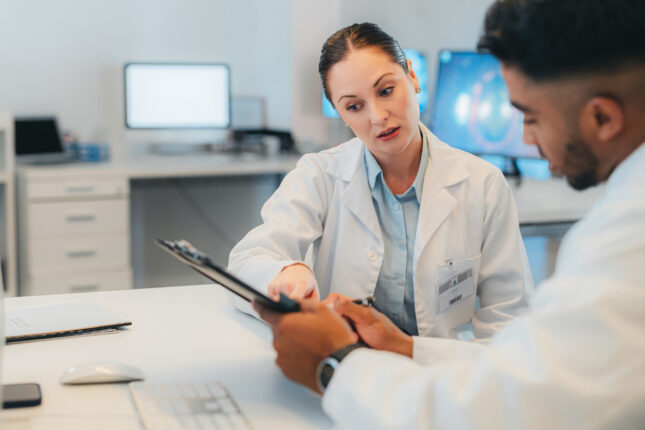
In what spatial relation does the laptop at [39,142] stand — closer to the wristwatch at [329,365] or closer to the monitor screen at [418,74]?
the monitor screen at [418,74]

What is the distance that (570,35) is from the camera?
743 millimetres

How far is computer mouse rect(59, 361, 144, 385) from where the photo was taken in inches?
39.6

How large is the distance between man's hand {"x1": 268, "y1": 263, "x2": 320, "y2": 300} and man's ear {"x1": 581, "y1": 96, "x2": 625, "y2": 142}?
0.58m

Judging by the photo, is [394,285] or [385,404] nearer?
[385,404]

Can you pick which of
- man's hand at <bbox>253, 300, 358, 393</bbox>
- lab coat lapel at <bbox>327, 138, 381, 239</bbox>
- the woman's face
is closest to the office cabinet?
lab coat lapel at <bbox>327, 138, 381, 239</bbox>

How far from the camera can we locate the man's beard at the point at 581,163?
802 mm

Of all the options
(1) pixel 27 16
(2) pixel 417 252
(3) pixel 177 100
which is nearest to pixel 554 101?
(2) pixel 417 252

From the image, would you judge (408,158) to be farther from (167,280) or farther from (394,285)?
(167,280)

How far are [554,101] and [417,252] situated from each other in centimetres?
65

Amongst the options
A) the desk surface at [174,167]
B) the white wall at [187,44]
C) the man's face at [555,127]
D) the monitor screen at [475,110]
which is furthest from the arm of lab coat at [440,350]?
the white wall at [187,44]

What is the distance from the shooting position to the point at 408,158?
150 cm

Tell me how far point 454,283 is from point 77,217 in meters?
2.25

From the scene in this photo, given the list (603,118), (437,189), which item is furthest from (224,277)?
(437,189)

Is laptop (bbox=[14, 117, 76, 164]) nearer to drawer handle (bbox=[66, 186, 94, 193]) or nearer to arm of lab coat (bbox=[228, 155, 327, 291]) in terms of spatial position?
drawer handle (bbox=[66, 186, 94, 193])
